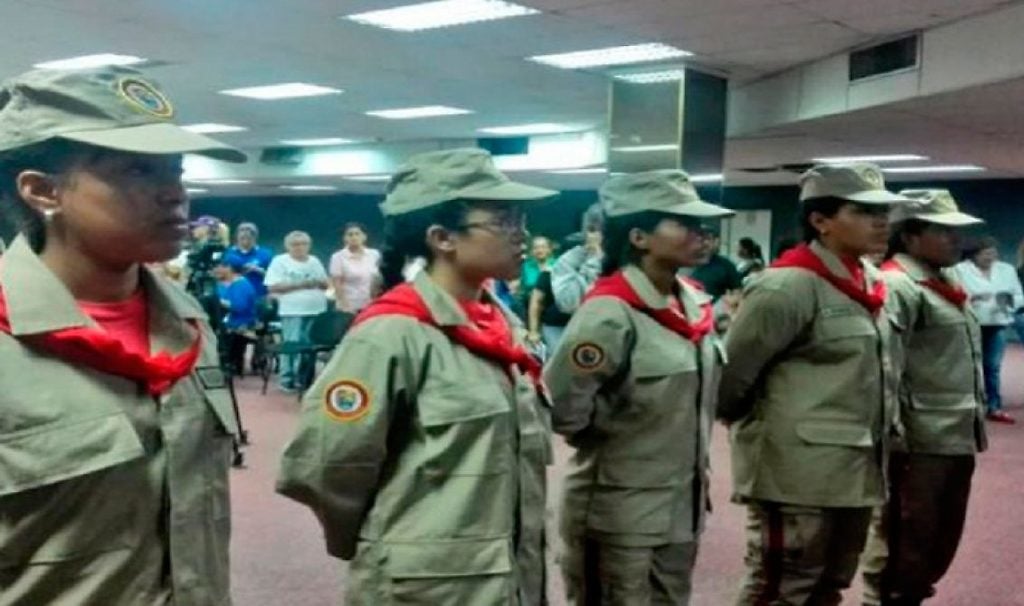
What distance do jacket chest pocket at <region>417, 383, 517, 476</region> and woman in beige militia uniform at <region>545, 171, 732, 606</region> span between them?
2.03 feet

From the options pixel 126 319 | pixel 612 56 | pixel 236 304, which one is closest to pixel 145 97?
pixel 126 319

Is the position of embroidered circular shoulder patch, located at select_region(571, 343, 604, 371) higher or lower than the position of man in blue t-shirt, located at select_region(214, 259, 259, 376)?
higher

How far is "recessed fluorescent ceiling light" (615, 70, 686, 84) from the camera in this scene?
7551 millimetres

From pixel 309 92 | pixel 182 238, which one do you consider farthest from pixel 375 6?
pixel 182 238

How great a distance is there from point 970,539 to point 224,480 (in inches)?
159

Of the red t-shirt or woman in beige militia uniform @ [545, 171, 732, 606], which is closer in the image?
the red t-shirt

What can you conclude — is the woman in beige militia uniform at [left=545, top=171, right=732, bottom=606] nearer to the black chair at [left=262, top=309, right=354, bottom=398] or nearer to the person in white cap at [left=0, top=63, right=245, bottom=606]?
the person in white cap at [left=0, top=63, right=245, bottom=606]

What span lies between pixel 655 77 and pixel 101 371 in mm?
6726

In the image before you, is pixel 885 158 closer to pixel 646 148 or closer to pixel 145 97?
pixel 646 148

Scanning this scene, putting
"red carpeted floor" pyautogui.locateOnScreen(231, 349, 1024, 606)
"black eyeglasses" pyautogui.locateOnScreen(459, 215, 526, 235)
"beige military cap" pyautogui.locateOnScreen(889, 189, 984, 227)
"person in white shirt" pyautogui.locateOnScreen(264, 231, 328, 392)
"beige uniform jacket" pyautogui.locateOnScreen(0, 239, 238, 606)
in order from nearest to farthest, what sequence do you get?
"beige uniform jacket" pyautogui.locateOnScreen(0, 239, 238, 606)
"black eyeglasses" pyautogui.locateOnScreen(459, 215, 526, 235)
"beige military cap" pyautogui.locateOnScreen(889, 189, 984, 227)
"red carpeted floor" pyautogui.locateOnScreen(231, 349, 1024, 606)
"person in white shirt" pyautogui.locateOnScreen(264, 231, 328, 392)

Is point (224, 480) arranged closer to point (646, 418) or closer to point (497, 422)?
point (497, 422)

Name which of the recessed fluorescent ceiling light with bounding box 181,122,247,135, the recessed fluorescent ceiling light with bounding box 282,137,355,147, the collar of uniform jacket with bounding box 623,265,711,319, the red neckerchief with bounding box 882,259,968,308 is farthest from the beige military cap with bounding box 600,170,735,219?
the recessed fluorescent ceiling light with bounding box 282,137,355,147

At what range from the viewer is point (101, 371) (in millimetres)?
1362

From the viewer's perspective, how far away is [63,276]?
144cm
